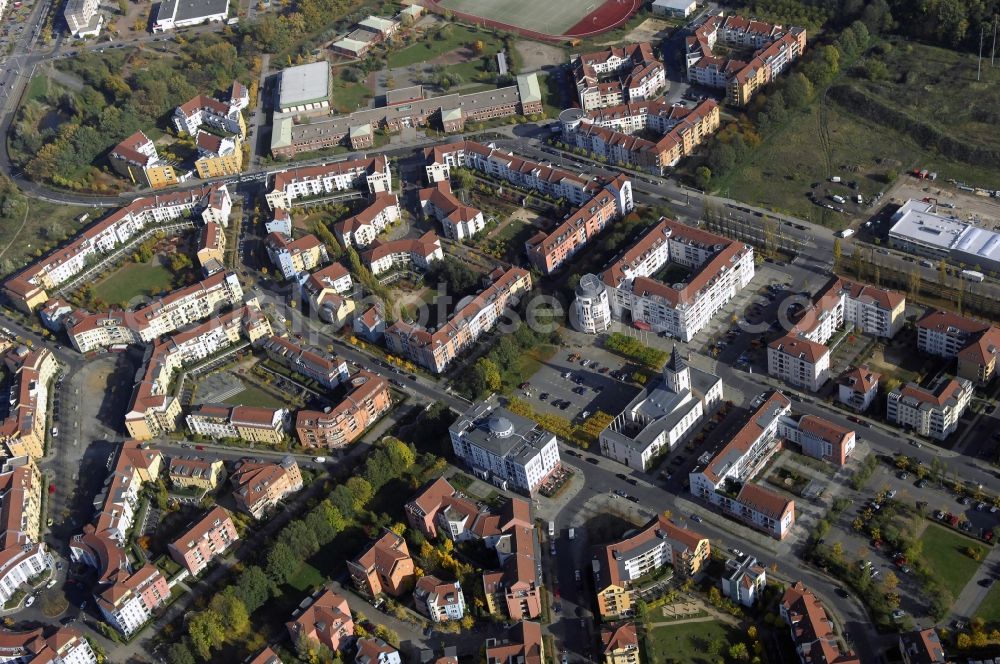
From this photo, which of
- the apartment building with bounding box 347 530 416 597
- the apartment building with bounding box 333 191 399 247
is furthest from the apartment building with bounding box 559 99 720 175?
the apartment building with bounding box 347 530 416 597

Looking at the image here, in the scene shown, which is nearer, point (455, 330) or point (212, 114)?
point (455, 330)

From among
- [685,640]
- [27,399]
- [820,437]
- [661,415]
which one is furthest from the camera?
[27,399]

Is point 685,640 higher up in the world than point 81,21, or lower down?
lower down

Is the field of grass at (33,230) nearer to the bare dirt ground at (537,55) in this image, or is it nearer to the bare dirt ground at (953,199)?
the bare dirt ground at (537,55)

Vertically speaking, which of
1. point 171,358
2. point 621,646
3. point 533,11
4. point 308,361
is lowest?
point 621,646

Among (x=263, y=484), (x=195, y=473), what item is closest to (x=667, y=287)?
(x=263, y=484)

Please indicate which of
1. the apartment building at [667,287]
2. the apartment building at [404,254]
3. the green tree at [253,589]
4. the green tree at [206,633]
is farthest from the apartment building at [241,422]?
A: the apartment building at [667,287]

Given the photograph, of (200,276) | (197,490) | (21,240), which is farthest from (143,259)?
(197,490)

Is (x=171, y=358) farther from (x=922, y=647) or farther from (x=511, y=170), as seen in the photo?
(x=922, y=647)
